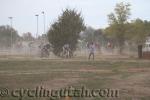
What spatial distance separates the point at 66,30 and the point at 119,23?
25.0 m

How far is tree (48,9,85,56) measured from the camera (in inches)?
1770

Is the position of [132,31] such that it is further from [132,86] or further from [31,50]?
[132,86]

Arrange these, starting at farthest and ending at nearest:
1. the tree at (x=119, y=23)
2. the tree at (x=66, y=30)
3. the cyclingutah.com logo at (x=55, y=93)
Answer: the tree at (x=119, y=23)
the tree at (x=66, y=30)
the cyclingutah.com logo at (x=55, y=93)

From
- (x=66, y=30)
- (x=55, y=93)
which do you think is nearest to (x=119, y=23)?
(x=66, y=30)

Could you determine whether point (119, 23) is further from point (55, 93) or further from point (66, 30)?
point (55, 93)

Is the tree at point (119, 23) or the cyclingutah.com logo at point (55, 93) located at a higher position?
the tree at point (119, 23)

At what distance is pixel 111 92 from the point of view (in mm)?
15102

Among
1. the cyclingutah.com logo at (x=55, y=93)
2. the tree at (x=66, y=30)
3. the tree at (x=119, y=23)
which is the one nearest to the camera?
the cyclingutah.com logo at (x=55, y=93)

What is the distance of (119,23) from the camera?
225 feet

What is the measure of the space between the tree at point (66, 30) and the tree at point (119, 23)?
73.7 ft

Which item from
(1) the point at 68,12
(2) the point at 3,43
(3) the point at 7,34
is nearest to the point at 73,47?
(1) the point at 68,12

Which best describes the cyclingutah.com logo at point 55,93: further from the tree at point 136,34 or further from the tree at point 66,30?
the tree at point 136,34

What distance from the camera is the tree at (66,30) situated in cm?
4497

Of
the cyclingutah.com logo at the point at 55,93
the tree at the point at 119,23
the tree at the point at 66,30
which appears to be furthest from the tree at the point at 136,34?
the cyclingutah.com logo at the point at 55,93
